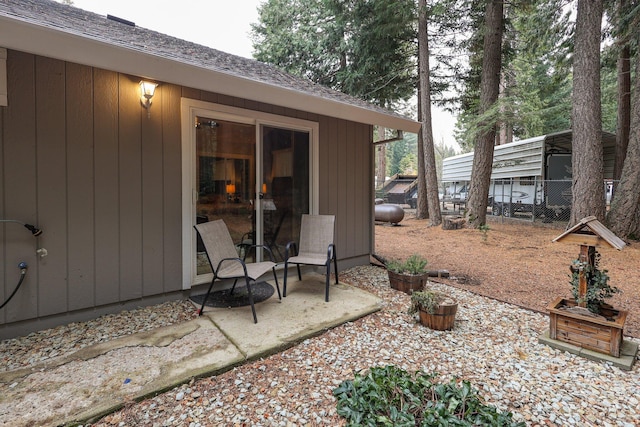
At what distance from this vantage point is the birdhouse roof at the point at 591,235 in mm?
2141

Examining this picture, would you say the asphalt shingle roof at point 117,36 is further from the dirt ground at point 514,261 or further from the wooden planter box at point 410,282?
the dirt ground at point 514,261

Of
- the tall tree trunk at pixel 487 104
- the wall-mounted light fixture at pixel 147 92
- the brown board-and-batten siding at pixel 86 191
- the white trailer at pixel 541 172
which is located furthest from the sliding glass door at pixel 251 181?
the white trailer at pixel 541 172

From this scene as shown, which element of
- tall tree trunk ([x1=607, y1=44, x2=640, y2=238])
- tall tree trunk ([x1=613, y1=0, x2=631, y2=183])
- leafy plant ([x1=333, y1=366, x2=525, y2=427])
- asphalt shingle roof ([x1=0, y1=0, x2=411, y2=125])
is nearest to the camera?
leafy plant ([x1=333, y1=366, x2=525, y2=427])

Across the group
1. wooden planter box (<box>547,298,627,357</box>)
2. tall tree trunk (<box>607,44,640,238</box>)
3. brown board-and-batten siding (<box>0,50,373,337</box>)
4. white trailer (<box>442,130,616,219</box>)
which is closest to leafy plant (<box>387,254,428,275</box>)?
wooden planter box (<box>547,298,627,357</box>)

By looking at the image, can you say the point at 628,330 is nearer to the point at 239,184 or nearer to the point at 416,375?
the point at 416,375

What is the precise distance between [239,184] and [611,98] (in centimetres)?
1667

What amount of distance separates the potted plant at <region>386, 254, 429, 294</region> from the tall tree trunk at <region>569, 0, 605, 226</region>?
515 cm

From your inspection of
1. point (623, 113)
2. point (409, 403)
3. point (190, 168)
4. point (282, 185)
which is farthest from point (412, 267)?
point (623, 113)

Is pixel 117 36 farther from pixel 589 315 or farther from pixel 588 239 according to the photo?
pixel 589 315

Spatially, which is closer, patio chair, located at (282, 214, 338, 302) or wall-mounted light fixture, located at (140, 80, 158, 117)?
wall-mounted light fixture, located at (140, 80, 158, 117)

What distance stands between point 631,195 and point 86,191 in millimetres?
9558

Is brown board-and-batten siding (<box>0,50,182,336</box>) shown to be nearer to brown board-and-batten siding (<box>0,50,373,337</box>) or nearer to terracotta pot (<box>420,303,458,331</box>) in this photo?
brown board-and-batten siding (<box>0,50,373,337</box>)

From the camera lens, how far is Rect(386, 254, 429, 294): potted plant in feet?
11.5

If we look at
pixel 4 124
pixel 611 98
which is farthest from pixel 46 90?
pixel 611 98
